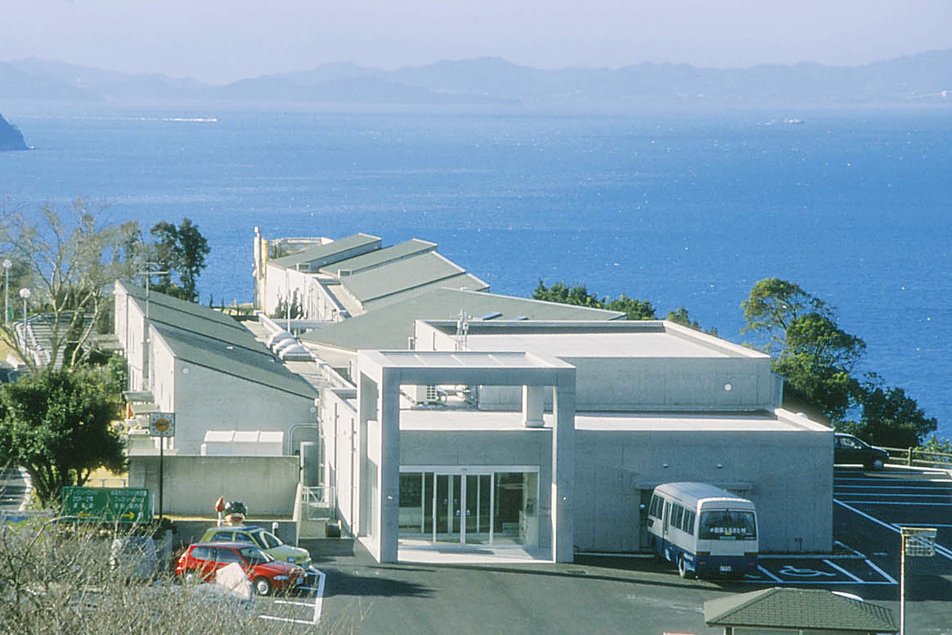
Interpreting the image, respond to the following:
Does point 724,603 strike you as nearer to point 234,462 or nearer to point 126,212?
point 234,462

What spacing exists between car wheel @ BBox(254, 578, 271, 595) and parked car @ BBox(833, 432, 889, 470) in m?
21.4

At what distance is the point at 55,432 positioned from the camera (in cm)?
3238

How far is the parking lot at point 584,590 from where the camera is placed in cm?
2538

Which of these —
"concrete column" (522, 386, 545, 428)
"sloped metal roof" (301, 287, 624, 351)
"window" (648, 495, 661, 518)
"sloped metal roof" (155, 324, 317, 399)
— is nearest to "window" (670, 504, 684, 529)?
"window" (648, 495, 661, 518)

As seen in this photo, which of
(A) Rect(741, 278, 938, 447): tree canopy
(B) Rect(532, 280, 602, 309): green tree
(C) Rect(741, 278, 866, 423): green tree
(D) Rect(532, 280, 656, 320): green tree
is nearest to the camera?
(A) Rect(741, 278, 938, 447): tree canopy

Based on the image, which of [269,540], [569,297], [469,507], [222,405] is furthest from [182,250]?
[269,540]

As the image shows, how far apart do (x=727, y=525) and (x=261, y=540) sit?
8494 mm

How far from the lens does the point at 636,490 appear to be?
31859 mm

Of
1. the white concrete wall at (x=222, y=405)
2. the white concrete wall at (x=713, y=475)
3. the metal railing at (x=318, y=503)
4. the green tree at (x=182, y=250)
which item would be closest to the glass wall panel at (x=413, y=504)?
the metal railing at (x=318, y=503)

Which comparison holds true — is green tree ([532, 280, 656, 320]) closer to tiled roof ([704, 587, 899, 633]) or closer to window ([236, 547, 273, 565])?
window ([236, 547, 273, 565])

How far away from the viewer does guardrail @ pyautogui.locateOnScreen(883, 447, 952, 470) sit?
152ft

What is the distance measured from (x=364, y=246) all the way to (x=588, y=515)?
51.3 m

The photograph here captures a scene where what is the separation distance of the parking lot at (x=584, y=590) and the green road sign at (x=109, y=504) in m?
3.57

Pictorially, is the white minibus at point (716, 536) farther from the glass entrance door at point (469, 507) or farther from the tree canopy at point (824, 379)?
the tree canopy at point (824, 379)
